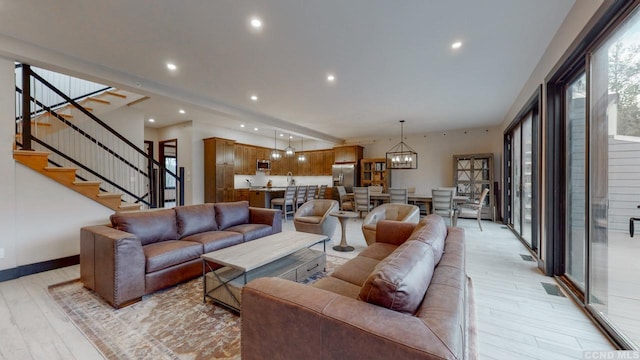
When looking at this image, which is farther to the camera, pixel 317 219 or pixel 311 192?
pixel 311 192

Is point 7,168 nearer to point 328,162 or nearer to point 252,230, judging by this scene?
point 252,230

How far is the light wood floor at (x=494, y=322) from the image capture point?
174 centimetres

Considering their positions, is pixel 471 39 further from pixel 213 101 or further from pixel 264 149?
pixel 264 149

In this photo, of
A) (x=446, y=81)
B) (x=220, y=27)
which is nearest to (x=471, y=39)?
(x=446, y=81)

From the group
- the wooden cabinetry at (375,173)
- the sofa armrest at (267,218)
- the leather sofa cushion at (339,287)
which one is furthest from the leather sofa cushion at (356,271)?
the wooden cabinetry at (375,173)

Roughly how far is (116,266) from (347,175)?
281 inches

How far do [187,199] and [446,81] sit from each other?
708 centimetres

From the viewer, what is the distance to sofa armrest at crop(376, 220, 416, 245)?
276 centimetres

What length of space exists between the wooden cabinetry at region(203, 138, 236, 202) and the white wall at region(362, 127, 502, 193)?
17.0 feet

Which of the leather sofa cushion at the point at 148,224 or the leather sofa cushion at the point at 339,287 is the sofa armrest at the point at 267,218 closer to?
the leather sofa cushion at the point at 148,224

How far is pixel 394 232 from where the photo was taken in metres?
2.84

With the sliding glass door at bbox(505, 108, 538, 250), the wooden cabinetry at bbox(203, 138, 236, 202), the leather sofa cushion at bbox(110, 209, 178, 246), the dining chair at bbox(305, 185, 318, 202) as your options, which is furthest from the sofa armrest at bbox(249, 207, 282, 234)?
the sliding glass door at bbox(505, 108, 538, 250)

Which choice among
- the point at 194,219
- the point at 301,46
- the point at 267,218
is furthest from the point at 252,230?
the point at 301,46

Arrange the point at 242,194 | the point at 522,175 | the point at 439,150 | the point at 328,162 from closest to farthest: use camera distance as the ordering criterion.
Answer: the point at 522,175 < the point at 242,194 < the point at 439,150 < the point at 328,162
